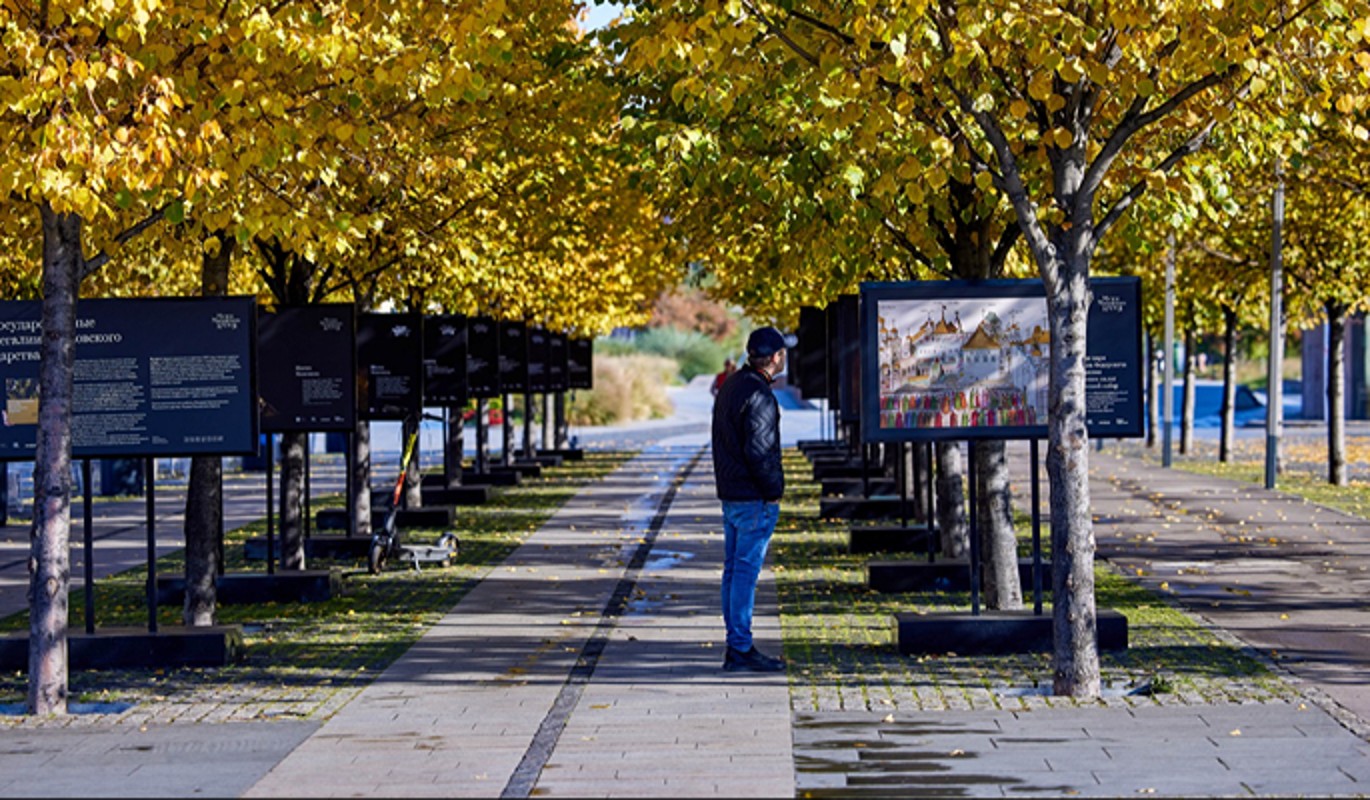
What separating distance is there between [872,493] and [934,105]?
1578cm

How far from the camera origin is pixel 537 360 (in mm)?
36812

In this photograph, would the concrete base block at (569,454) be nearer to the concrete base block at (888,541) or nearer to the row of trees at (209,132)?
the concrete base block at (888,541)

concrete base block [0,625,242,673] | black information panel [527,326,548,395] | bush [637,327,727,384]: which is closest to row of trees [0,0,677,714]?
concrete base block [0,625,242,673]

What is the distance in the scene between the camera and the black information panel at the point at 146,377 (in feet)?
40.9

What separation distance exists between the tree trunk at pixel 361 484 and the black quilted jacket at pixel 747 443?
9952 mm

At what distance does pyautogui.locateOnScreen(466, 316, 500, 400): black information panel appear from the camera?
95.5 feet

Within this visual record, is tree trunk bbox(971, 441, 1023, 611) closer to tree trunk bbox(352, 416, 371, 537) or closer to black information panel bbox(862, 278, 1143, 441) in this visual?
black information panel bbox(862, 278, 1143, 441)

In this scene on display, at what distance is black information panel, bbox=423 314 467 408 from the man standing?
13335mm

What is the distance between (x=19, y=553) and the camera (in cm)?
2258

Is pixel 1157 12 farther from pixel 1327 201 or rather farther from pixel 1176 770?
pixel 1327 201

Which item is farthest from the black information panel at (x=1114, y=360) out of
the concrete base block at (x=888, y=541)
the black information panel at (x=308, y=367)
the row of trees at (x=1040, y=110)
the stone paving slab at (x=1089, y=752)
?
the concrete base block at (x=888, y=541)

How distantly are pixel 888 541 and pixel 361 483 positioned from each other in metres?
5.74

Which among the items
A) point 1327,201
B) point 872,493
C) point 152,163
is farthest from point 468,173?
point 1327,201

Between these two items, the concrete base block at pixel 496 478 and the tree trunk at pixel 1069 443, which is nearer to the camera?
the tree trunk at pixel 1069 443
